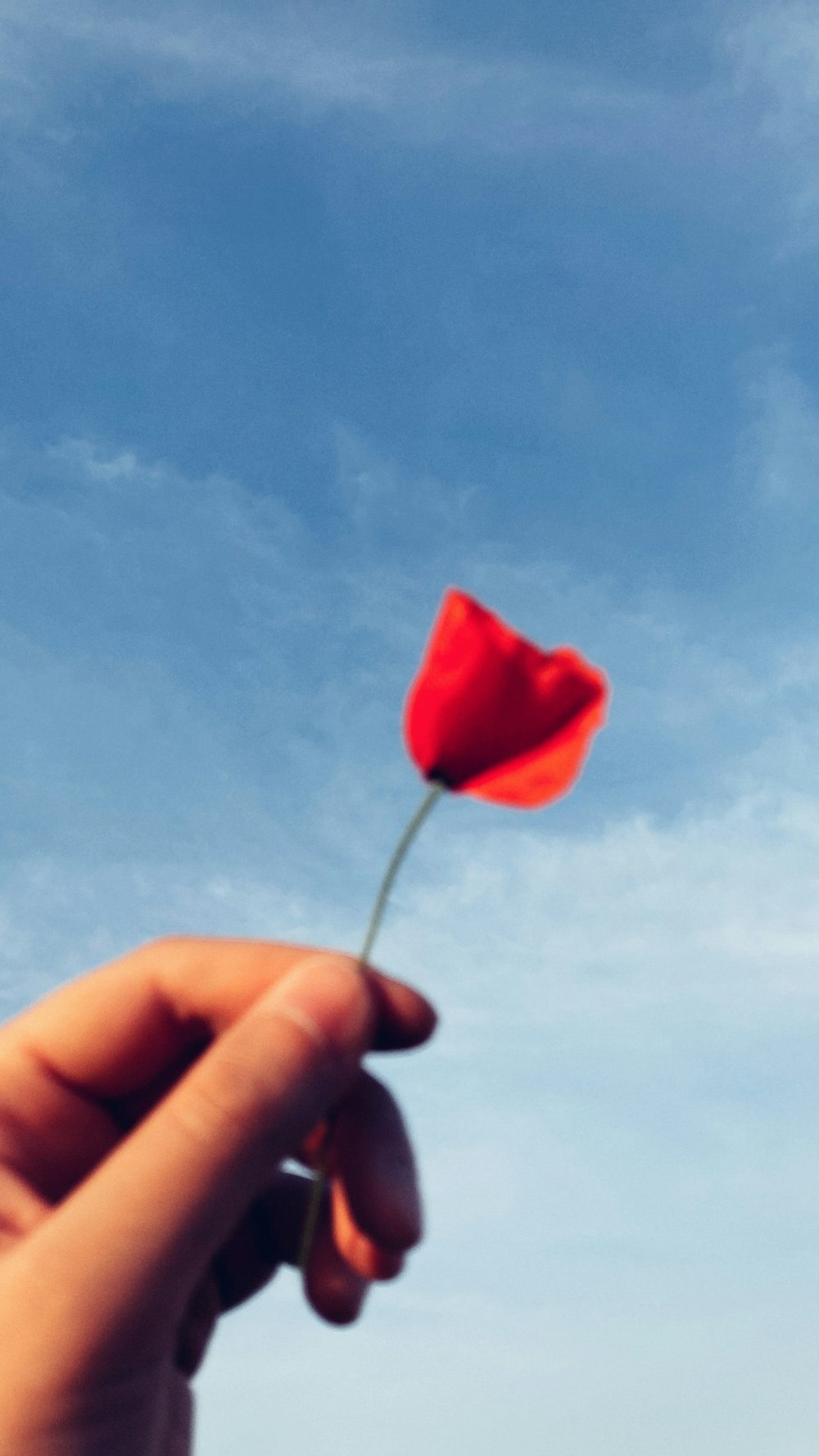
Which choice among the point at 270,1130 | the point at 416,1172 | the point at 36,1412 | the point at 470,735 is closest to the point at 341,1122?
the point at 416,1172

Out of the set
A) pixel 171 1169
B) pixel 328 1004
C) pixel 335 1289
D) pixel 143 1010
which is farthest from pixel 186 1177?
pixel 143 1010

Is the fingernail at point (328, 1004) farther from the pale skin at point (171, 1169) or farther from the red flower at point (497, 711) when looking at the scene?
the red flower at point (497, 711)

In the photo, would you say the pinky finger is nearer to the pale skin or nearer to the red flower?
the pale skin

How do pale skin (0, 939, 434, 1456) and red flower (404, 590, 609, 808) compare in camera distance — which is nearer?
pale skin (0, 939, 434, 1456)

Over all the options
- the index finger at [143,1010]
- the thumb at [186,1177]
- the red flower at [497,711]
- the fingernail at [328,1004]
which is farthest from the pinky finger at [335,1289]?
the red flower at [497,711]

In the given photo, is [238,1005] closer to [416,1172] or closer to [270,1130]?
[416,1172]

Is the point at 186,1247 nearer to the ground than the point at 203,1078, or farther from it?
nearer to the ground

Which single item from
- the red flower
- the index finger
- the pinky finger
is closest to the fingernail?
the red flower
